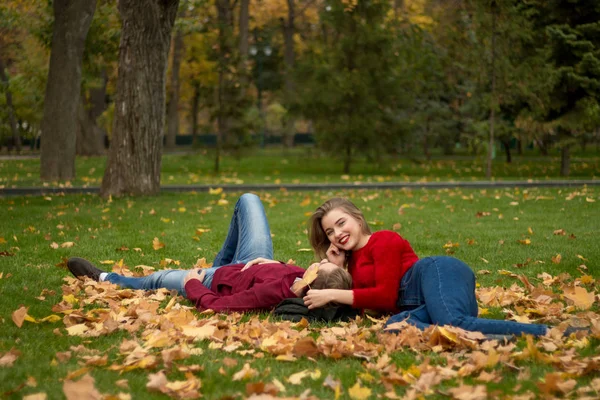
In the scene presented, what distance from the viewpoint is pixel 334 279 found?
497cm

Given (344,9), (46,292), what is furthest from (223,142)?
(46,292)

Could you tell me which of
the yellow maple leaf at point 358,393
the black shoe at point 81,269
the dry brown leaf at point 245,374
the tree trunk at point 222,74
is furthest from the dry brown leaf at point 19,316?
the tree trunk at point 222,74

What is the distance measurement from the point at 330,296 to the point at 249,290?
66 centimetres

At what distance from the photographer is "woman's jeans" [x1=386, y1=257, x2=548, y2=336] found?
14.3 feet

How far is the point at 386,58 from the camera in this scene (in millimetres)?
24250

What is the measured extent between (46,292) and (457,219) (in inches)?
267

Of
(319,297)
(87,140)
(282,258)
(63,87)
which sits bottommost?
(282,258)

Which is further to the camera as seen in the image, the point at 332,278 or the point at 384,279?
the point at 332,278

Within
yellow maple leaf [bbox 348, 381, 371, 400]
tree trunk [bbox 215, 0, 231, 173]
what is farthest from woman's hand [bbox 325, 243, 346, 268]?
tree trunk [bbox 215, 0, 231, 173]

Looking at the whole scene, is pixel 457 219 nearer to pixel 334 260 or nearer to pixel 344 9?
pixel 334 260

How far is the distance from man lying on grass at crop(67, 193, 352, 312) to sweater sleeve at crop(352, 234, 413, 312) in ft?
0.75

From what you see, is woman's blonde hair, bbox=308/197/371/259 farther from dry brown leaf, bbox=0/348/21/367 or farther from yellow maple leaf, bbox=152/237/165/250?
yellow maple leaf, bbox=152/237/165/250

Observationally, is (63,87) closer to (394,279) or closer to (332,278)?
(332,278)

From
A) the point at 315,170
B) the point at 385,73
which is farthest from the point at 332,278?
the point at 315,170
